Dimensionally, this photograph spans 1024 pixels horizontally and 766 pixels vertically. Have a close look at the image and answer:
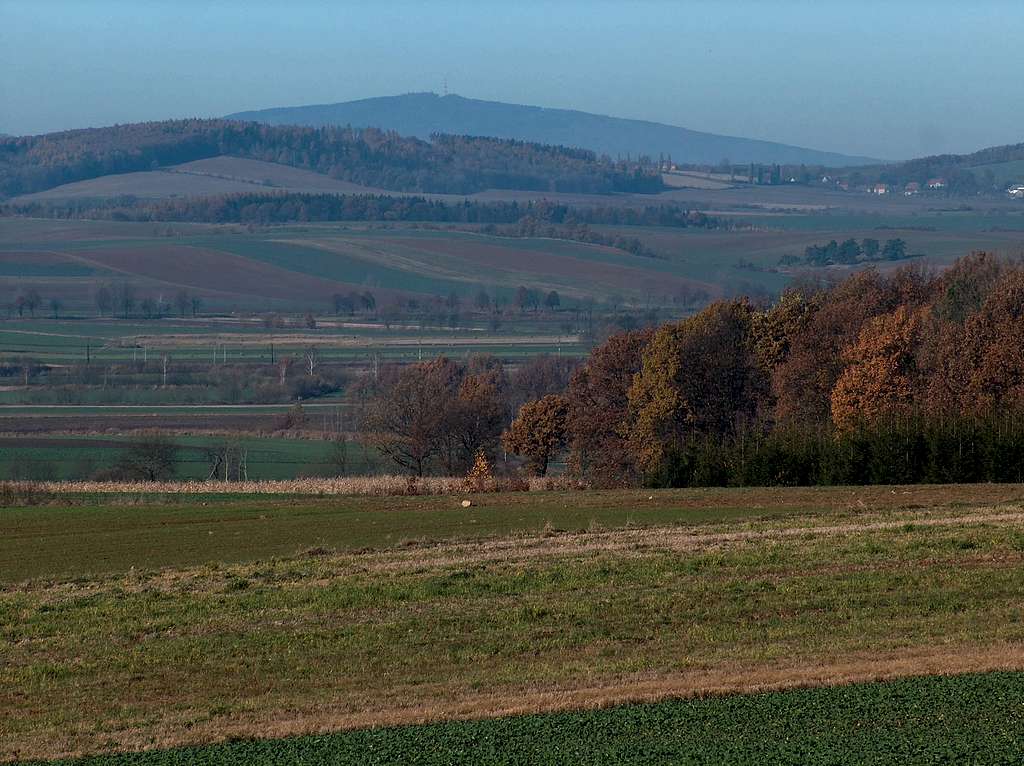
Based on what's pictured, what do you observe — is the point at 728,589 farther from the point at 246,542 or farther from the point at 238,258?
the point at 238,258

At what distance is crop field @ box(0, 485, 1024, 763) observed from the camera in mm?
10867

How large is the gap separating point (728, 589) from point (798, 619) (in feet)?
6.01

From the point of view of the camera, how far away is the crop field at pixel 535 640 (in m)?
10.9

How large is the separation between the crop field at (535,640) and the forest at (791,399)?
1267 cm

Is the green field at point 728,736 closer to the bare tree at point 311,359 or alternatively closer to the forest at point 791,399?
the forest at point 791,399

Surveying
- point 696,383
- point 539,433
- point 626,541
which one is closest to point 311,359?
point 539,433

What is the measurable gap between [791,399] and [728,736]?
148ft

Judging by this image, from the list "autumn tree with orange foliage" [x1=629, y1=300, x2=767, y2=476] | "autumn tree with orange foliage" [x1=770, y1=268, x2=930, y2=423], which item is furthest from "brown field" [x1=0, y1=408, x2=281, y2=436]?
"autumn tree with orange foliage" [x1=770, y1=268, x2=930, y2=423]

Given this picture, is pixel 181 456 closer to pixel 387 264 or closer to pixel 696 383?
pixel 696 383

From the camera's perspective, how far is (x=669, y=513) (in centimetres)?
3088

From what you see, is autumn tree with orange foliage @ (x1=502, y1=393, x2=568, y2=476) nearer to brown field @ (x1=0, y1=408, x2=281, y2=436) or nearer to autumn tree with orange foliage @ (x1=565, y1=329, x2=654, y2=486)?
autumn tree with orange foliage @ (x1=565, y1=329, x2=654, y2=486)

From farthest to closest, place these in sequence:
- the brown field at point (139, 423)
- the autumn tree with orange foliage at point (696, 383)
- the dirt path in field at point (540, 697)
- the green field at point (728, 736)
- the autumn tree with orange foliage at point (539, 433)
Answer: the brown field at point (139, 423)
the autumn tree with orange foliage at point (539, 433)
the autumn tree with orange foliage at point (696, 383)
the dirt path in field at point (540, 697)
the green field at point (728, 736)

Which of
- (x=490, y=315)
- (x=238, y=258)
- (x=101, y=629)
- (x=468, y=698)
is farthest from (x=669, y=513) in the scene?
(x=238, y=258)

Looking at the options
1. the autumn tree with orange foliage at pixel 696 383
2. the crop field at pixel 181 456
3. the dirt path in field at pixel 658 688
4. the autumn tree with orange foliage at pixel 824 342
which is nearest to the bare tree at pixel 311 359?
the crop field at pixel 181 456
